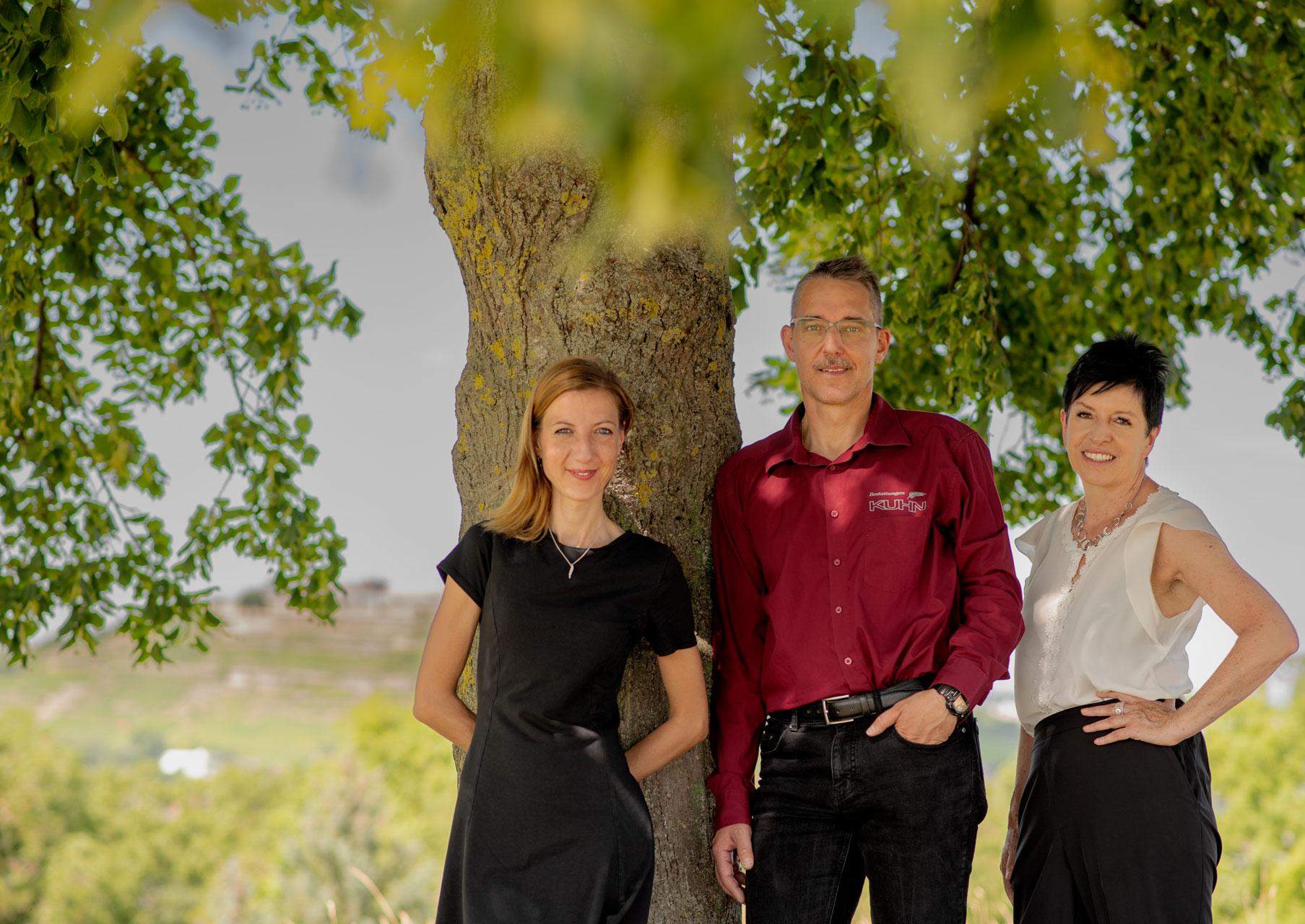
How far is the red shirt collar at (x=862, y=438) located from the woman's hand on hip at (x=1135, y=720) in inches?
29.5

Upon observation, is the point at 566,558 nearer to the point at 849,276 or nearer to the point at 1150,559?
the point at 849,276

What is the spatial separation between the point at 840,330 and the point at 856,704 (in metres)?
0.87

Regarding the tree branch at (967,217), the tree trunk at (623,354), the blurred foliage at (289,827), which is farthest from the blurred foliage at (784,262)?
the blurred foliage at (289,827)

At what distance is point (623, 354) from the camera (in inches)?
128

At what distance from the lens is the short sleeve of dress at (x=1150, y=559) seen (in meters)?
2.93

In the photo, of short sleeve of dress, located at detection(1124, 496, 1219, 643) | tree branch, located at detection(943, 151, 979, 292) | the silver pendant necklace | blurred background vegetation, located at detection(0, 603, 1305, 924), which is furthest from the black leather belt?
tree branch, located at detection(943, 151, 979, 292)

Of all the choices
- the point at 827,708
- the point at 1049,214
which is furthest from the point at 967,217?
the point at 827,708

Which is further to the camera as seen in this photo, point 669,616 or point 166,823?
point 166,823

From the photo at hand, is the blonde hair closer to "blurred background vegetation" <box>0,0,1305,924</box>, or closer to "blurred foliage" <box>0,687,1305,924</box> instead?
"blurred background vegetation" <box>0,0,1305,924</box>

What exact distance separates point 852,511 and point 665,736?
683mm

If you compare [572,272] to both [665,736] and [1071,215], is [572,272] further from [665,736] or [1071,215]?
[1071,215]

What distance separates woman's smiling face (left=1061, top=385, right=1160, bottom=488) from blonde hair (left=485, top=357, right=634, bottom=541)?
1111 mm

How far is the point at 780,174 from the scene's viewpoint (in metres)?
5.88

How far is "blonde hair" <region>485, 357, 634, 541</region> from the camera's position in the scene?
2822 millimetres
